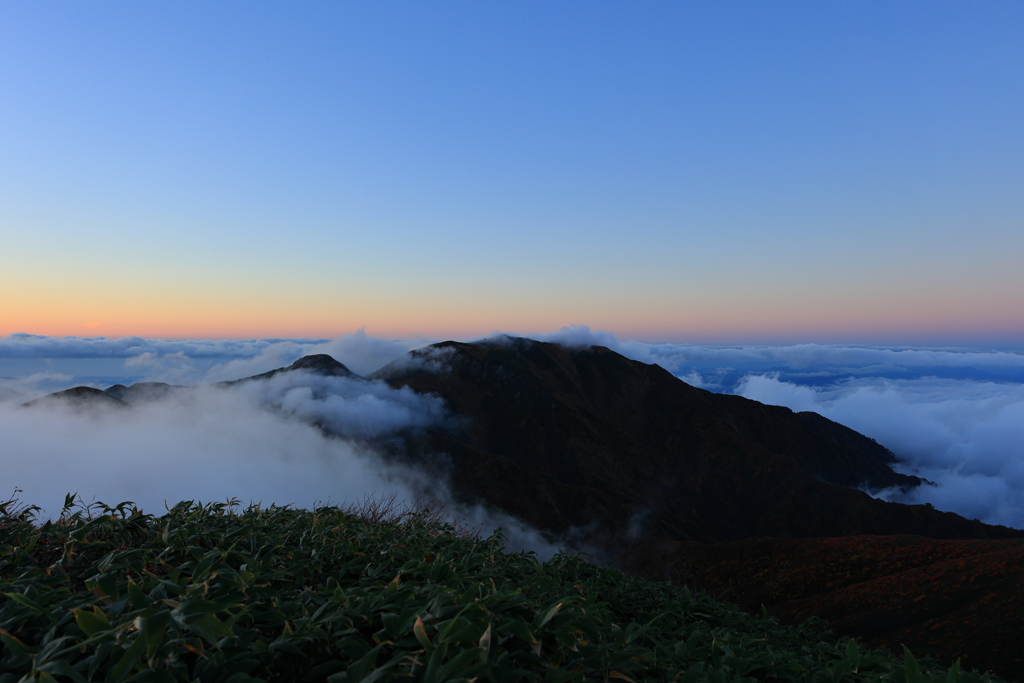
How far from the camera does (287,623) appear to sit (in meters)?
2.04

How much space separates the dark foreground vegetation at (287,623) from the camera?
1767 millimetres

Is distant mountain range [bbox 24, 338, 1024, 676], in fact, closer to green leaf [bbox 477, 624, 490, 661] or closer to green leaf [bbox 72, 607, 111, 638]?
green leaf [bbox 477, 624, 490, 661]

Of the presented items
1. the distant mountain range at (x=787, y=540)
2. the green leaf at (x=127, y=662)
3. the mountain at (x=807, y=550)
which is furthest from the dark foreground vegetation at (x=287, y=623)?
the distant mountain range at (x=787, y=540)

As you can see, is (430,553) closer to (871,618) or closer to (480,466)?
(871,618)

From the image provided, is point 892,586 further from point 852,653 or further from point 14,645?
point 14,645

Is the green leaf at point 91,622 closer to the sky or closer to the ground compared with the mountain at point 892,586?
closer to the sky

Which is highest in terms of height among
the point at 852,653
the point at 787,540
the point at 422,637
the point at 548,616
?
the point at 422,637

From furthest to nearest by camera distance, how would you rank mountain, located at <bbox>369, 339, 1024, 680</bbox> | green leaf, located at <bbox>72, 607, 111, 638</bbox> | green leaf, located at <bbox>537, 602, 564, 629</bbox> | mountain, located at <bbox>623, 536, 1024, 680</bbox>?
mountain, located at <bbox>369, 339, 1024, 680</bbox> < mountain, located at <bbox>623, 536, 1024, 680</bbox> < green leaf, located at <bbox>537, 602, 564, 629</bbox> < green leaf, located at <bbox>72, 607, 111, 638</bbox>

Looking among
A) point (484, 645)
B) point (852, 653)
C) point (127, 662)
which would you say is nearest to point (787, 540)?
point (852, 653)

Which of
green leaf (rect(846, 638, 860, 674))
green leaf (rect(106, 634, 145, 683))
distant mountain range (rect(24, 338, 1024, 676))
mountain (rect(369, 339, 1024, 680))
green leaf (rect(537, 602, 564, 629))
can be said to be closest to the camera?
green leaf (rect(106, 634, 145, 683))

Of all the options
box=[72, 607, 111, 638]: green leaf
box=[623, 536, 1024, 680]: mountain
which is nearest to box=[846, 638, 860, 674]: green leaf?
box=[72, 607, 111, 638]: green leaf

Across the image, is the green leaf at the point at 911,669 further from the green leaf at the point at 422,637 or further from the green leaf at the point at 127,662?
the green leaf at the point at 127,662

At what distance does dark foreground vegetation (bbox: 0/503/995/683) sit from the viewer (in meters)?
1.77

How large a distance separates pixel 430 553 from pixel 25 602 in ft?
10.2
